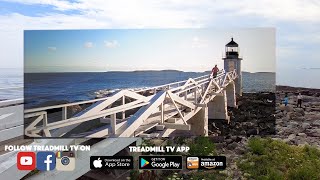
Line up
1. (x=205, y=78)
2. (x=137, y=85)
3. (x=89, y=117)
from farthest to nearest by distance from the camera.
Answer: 1. (x=205, y=78)
2. (x=137, y=85)
3. (x=89, y=117)

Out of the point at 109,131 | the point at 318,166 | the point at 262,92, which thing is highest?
the point at 262,92

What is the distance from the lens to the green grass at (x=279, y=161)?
3.70 meters

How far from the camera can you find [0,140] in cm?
350

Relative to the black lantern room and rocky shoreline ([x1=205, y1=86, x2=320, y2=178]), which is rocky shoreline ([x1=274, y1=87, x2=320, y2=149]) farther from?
the black lantern room

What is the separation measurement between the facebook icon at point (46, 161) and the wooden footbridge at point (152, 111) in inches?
6.5

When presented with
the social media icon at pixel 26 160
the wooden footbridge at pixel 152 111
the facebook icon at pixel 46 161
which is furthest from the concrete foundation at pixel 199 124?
the social media icon at pixel 26 160

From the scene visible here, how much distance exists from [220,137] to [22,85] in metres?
1.64

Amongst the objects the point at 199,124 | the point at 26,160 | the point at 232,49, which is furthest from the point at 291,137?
the point at 26,160

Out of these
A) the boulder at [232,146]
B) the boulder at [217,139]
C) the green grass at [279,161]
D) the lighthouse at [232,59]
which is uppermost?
the lighthouse at [232,59]

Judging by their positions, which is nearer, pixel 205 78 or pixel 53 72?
pixel 53 72

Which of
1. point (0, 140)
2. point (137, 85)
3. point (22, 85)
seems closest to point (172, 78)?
point (137, 85)

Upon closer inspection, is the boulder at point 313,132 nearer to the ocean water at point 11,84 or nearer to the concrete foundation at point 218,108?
the concrete foundation at point 218,108

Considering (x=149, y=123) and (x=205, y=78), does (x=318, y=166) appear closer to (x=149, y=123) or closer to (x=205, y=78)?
(x=205, y=78)

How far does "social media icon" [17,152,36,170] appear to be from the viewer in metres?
3.41
